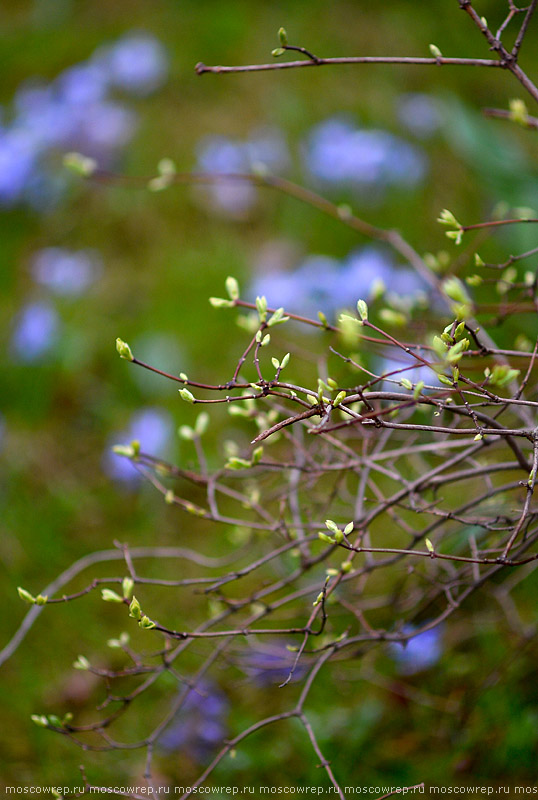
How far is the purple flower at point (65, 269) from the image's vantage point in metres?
1.87

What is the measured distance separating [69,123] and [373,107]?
3.21 feet

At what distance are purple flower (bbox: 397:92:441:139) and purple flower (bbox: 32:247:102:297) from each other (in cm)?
101

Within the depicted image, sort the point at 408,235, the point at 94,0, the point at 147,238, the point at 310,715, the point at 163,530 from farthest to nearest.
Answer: the point at 94,0
the point at 147,238
the point at 408,235
the point at 163,530
the point at 310,715

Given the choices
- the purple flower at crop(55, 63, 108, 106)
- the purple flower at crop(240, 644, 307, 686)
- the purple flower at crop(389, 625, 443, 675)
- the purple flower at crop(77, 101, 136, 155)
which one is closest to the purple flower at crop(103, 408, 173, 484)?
the purple flower at crop(240, 644, 307, 686)

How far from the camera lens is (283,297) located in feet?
5.36

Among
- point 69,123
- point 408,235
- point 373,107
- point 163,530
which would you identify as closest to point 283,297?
point 408,235

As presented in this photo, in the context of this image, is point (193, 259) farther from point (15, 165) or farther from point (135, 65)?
point (135, 65)

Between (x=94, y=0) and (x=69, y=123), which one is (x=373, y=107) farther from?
(x=94, y=0)

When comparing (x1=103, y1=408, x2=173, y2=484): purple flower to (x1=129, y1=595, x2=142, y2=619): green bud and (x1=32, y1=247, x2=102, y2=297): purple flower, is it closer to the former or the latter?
(x1=32, y1=247, x2=102, y2=297): purple flower

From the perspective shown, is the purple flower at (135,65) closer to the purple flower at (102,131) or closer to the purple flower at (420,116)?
the purple flower at (102,131)

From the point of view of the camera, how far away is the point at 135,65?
2383 mm

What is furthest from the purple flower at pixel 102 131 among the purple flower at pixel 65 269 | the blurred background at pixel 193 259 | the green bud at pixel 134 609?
the green bud at pixel 134 609

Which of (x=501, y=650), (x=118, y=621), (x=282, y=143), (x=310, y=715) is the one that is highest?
(x=282, y=143)

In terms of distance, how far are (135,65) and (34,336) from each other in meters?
1.23
